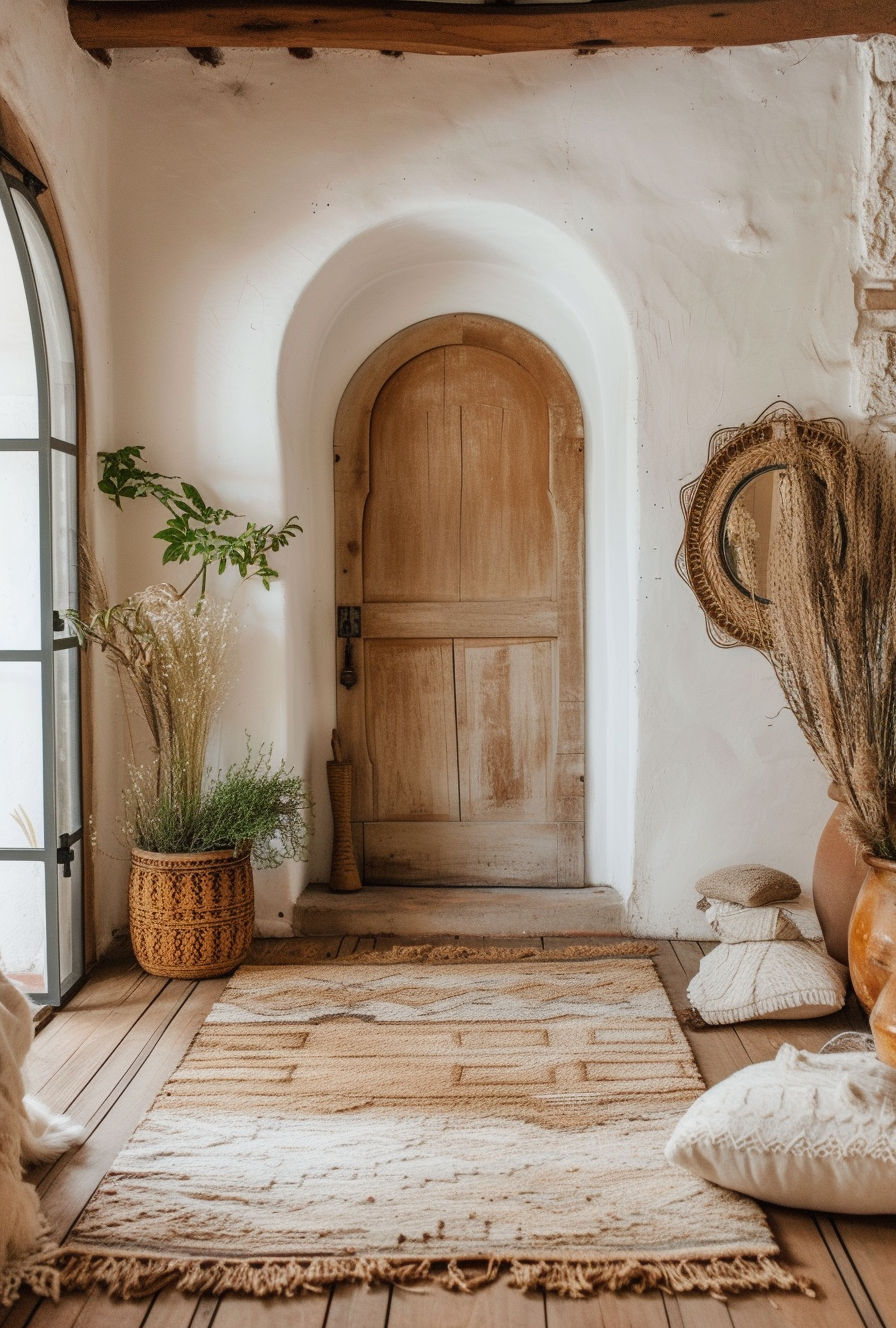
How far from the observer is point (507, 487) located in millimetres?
3779

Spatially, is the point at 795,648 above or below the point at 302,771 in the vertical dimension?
above

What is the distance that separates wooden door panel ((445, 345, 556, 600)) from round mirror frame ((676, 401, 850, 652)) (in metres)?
0.65

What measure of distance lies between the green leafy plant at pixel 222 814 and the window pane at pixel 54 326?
3.44ft

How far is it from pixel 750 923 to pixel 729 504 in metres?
1.26

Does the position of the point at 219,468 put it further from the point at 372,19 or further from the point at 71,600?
the point at 372,19

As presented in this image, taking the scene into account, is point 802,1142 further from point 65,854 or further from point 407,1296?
point 65,854

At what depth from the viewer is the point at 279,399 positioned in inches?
130

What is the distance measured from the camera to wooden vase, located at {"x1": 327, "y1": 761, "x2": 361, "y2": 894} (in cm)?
363

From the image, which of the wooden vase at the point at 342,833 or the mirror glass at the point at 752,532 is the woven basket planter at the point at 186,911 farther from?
the mirror glass at the point at 752,532

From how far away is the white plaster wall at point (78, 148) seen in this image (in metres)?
2.71

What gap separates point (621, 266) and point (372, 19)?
1.00 metres

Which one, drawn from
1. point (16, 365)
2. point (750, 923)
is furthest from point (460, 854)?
point (16, 365)

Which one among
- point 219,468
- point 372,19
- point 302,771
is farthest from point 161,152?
point 302,771

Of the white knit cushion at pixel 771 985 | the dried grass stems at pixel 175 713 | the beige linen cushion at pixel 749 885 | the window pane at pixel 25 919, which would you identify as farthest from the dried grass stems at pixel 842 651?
A: the window pane at pixel 25 919
